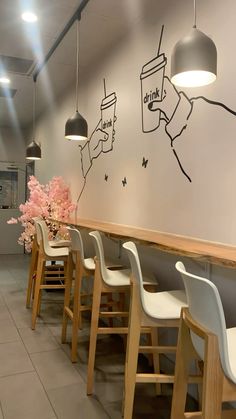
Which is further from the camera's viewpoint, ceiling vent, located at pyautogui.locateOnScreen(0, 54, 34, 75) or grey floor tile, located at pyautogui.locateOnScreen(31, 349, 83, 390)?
ceiling vent, located at pyautogui.locateOnScreen(0, 54, 34, 75)

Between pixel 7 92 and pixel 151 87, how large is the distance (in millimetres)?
3670

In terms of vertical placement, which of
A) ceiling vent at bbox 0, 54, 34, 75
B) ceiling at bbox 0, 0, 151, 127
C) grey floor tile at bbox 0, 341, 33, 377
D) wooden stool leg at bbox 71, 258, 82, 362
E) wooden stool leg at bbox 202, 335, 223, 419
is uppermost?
ceiling vent at bbox 0, 54, 34, 75

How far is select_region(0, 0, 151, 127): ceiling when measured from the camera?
3.07m

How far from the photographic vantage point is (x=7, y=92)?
19.1 feet

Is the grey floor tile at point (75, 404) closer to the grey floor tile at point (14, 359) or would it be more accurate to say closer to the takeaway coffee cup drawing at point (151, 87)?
the grey floor tile at point (14, 359)

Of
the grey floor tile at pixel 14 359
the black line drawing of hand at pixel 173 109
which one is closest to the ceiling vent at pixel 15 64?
the black line drawing of hand at pixel 173 109

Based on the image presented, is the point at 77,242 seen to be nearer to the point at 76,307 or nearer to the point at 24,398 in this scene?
the point at 76,307

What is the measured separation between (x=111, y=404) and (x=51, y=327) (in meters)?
1.51

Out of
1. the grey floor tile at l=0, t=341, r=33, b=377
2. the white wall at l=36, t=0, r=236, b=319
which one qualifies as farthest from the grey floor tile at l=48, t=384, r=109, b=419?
the white wall at l=36, t=0, r=236, b=319

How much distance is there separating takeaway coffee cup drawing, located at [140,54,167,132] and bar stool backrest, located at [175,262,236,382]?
1911 millimetres

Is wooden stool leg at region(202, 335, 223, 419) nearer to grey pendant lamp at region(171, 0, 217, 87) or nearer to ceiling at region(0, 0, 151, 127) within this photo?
grey pendant lamp at region(171, 0, 217, 87)

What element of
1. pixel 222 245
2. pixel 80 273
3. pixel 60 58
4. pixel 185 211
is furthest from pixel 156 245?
pixel 60 58

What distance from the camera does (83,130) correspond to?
139 inches

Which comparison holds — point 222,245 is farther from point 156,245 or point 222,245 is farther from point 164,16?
point 164,16
